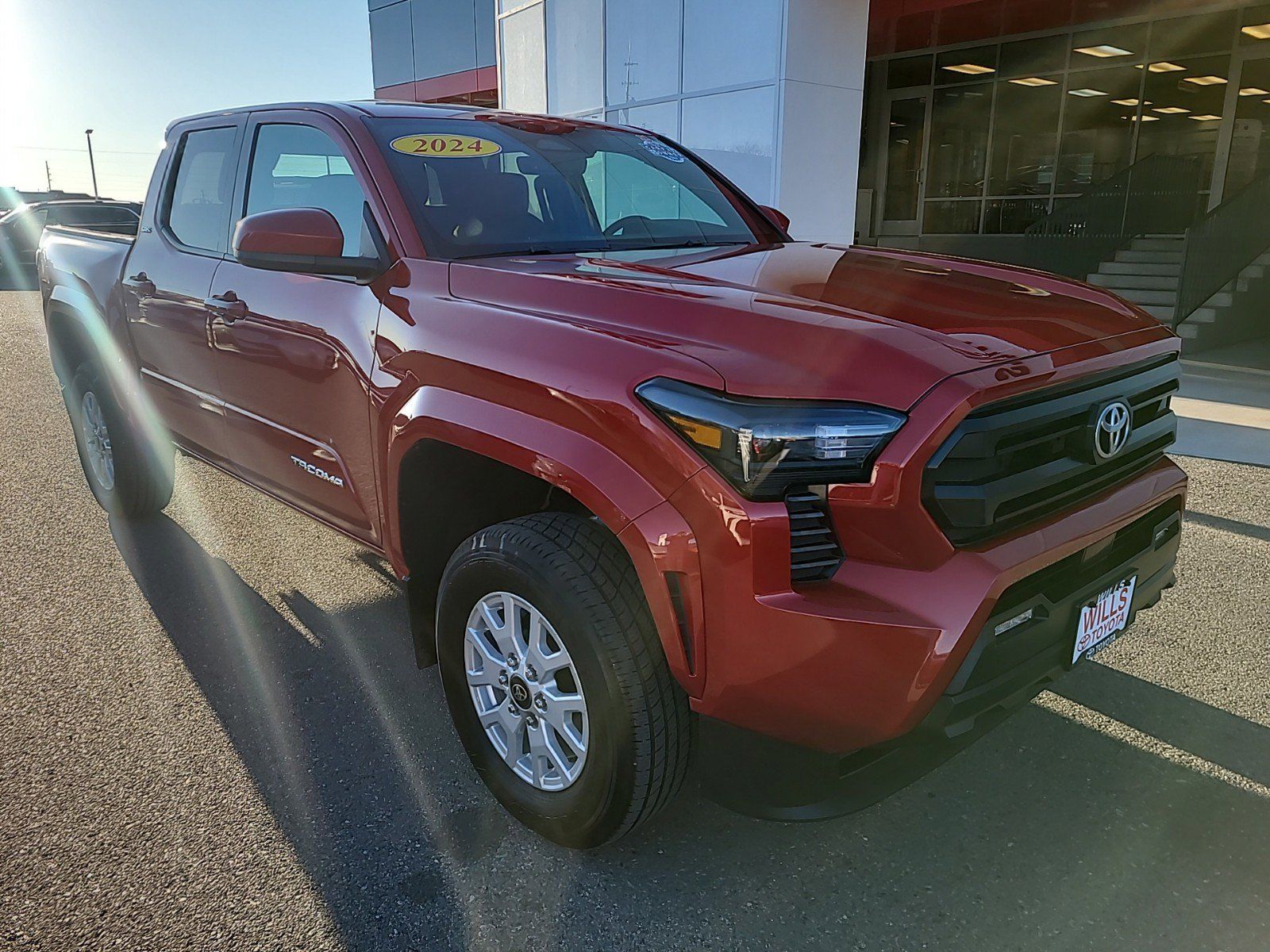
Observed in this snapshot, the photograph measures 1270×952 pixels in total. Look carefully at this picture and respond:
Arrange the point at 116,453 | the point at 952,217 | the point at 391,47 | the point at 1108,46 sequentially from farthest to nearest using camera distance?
the point at 391,47, the point at 952,217, the point at 1108,46, the point at 116,453

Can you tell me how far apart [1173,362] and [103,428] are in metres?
4.78

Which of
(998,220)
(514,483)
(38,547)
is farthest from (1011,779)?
(998,220)

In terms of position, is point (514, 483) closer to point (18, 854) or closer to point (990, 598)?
point (990, 598)

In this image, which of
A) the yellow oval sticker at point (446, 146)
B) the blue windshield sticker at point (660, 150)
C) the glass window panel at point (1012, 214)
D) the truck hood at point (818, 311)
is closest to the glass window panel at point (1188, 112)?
the glass window panel at point (1012, 214)

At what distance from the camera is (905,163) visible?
63.6ft

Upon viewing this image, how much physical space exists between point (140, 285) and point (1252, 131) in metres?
16.8

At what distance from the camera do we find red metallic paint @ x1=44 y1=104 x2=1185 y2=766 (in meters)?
1.83

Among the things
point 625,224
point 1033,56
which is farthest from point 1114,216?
point 625,224

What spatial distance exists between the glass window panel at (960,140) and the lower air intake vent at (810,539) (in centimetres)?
1852

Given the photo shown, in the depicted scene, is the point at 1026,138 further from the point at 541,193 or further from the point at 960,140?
the point at 541,193

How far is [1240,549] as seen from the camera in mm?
4465

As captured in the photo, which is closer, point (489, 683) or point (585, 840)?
point (585, 840)

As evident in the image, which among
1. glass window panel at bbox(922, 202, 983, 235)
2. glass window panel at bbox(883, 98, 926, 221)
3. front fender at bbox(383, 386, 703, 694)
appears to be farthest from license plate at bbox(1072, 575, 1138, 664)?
glass window panel at bbox(883, 98, 926, 221)

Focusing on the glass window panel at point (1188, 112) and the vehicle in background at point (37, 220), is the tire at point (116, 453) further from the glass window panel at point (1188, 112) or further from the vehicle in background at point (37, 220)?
the glass window panel at point (1188, 112)
